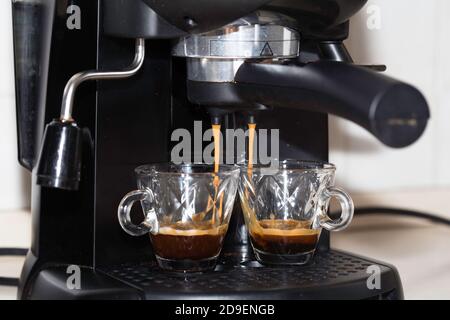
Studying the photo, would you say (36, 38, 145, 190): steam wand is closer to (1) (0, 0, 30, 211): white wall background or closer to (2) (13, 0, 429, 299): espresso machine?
(2) (13, 0, 429, 299): espresso machine

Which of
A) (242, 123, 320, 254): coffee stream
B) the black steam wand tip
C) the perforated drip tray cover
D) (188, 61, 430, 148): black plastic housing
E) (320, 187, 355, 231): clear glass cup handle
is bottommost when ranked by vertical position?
the perforated drip tray cover

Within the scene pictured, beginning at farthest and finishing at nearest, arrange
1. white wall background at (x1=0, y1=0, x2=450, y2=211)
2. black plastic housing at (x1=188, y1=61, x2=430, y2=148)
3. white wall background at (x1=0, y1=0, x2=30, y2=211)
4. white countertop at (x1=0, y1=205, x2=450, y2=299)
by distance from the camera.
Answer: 1. white wall background at (x1=0, y1=0, x2=450, y2=211)
2. white wall background at (x1=0, y1=0, x2=30, y2=211)
3. white countertop at (x1=0, y1=205, x2=450, y2=299)
4. black plastic housing at (x1=188, y1=61, x2=430, y2=148)

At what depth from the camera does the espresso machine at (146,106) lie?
1.88 feet

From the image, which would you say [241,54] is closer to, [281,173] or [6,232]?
[281,173]

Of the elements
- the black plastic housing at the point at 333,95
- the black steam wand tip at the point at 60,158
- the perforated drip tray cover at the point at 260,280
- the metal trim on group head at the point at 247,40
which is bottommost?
the perforated drip tray cover at the point at 260,280

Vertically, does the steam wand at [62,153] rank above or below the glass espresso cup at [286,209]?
above

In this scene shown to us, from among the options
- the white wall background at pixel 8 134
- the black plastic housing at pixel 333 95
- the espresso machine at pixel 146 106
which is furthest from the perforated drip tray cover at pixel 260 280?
the white wall background at pixel 8 134

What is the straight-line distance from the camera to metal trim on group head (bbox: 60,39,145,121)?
58cm

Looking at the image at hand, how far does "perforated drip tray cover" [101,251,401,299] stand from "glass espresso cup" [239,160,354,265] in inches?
0.6

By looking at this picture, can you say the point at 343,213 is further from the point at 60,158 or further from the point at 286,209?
the point at 60,158

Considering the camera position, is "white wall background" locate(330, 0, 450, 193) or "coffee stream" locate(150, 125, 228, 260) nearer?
"coffee stream" locate(150, 125, 228, 260)

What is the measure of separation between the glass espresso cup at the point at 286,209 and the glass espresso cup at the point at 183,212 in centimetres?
2

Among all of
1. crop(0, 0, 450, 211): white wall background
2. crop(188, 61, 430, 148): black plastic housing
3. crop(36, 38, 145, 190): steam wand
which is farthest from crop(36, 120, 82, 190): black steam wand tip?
crop(0, 0, 450, 211): white wall background

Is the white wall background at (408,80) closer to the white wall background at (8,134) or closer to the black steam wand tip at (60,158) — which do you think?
the white wall background at (8,134)
